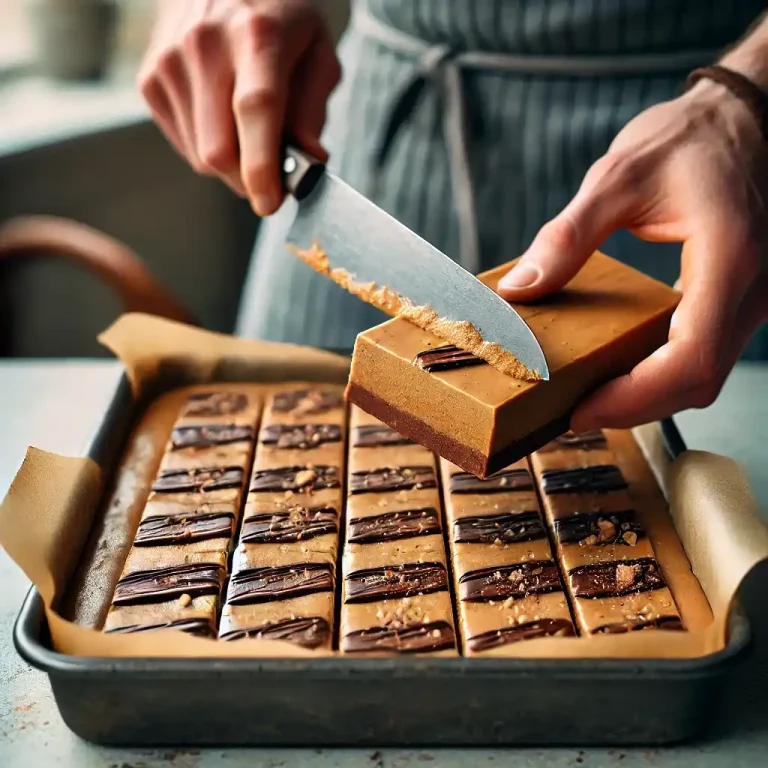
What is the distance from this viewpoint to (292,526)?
1.72 metres

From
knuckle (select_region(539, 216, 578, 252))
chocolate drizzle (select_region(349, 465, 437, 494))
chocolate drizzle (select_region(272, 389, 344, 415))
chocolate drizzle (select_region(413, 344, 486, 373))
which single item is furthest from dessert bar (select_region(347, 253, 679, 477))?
chocolate drizzle (select_region(272, 389, 344, 415))

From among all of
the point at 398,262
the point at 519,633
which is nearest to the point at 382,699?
the point at 519,633

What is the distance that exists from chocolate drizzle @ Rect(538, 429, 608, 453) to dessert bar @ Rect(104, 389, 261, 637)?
586 millimetres

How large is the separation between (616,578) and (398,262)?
617 millimetres

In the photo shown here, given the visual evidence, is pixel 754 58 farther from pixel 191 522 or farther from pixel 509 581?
pixel 191 522

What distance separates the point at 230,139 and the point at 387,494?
2.42 ft

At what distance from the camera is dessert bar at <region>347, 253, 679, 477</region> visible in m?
1.53

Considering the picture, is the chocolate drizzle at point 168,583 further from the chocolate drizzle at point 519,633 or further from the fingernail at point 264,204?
the fingernail at point 264,204

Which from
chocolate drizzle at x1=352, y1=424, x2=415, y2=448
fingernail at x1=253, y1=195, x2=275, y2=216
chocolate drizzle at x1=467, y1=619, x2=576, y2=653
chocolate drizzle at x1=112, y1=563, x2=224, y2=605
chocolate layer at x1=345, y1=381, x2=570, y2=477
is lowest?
chocolate drizzle at x1=352, y1=424, x2=415, y2=448

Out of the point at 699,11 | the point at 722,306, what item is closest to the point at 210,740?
the point at 722,306

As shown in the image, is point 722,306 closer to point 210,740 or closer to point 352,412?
point 352,412

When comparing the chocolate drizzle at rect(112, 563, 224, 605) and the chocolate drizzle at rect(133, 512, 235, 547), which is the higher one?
the chocolate drizzle at rect(112, 563, 224, 605)

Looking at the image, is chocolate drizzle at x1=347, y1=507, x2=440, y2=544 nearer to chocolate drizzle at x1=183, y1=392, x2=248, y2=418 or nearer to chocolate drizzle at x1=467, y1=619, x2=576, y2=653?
Answer: chocolate drizzle at x1=467, y1=619, x2=576, y2=653

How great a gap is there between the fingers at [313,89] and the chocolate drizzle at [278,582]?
83 centimetres
